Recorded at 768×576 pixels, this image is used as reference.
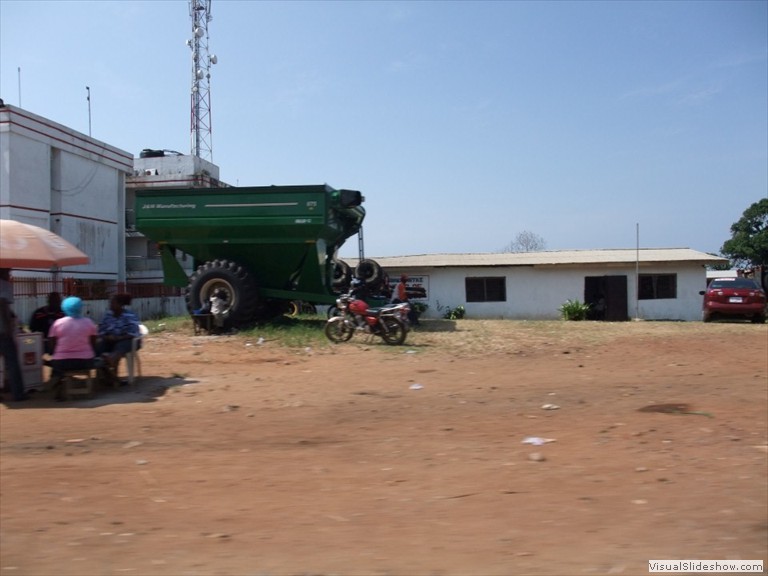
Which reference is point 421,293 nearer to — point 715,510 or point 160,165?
point 160,165

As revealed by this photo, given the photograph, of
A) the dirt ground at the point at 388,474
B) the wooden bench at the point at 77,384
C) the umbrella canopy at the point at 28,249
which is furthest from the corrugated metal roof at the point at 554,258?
the wooden bench at the point at 77,384

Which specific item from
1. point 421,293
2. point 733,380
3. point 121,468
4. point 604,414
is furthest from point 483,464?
point 421,293

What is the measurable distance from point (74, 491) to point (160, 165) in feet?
103

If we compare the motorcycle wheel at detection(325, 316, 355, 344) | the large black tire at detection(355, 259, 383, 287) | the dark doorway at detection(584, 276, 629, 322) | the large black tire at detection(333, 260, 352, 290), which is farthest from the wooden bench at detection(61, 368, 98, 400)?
the dark doorway at detection(584, 276, 629, 322)

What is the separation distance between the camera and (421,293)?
23922 mm

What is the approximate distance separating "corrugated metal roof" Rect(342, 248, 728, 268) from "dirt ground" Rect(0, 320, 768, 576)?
14764mm

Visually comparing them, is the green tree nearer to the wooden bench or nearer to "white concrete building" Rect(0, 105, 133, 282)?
"white concrete building" Rect(0, 105, 133, 282)

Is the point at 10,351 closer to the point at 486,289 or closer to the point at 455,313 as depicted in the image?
the point at 455,313

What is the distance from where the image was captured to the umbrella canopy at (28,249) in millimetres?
7074

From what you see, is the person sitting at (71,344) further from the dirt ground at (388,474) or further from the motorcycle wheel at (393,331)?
the motorcycle wheel at (393,331)

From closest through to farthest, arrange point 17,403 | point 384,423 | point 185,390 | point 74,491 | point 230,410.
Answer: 1. point 74,491
2. point 384,423
3. point 230,410
4. point 17,403
5. point 185,390

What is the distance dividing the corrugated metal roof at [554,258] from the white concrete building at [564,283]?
4 centimetres

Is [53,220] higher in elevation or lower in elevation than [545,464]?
higher

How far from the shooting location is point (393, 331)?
39.0 feet
